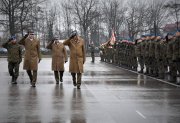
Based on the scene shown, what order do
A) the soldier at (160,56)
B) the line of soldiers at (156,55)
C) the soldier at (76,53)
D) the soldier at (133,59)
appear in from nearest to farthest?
the soldier at (76,53) → the line of soldiers at (156,55) → the soldier at (160,56) → the soldier at (133,59)

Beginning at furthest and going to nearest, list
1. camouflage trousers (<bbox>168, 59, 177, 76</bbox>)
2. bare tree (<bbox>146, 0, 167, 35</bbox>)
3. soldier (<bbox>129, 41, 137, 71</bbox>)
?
bare tree (<bbox>146, 0, 167, 35</bbox>) → soldier (<bbox>129, 41, 137, 71</bbox>) → camouflage trousers (<bbox>168, 59, 177, 76</bbox>)

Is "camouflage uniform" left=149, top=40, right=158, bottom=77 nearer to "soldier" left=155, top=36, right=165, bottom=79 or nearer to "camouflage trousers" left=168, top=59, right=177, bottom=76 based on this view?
"soldier" left=155, top=36, right=165, bottom=79

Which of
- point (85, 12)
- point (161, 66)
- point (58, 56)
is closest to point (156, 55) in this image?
point (161, 66)

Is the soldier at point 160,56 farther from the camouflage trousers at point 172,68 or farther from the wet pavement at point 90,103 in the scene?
the wet pavement at point 90,103

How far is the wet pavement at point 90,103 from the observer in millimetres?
10109

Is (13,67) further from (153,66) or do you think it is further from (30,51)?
(153,66)

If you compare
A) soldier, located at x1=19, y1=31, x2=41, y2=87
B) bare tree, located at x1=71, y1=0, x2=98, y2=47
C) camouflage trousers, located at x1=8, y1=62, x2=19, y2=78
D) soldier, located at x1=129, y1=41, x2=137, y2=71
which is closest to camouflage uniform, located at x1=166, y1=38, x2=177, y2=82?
soldier, located at x1=19, y1=31, x2=41, y2=87

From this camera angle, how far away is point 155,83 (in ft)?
60.2

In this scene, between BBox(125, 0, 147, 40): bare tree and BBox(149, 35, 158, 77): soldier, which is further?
BBox(125, 0, 147, 40): bare tree

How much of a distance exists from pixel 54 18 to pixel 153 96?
3510 inches

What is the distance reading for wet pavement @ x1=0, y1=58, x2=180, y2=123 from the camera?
10109mm

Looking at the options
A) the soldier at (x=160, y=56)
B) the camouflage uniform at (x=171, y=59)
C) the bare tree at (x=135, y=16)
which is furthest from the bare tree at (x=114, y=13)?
the camouflage uniform at (x=171, y=59)

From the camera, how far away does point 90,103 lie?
40.4ft

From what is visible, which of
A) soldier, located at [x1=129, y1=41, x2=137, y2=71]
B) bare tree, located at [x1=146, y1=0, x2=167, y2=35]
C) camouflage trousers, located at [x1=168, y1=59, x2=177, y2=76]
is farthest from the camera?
bare tree, located at [x1=146, y1=0, x2=167, y2=35]
